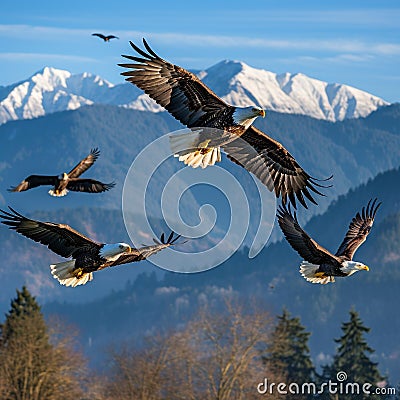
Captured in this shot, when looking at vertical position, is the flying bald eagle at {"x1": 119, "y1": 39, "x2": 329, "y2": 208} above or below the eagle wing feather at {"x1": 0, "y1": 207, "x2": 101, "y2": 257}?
above

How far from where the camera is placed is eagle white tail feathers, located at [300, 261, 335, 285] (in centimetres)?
1196

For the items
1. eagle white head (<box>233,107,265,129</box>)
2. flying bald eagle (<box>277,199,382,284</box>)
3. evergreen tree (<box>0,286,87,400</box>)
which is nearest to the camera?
flying bald eagle (<box>277,199,382,284</box>)

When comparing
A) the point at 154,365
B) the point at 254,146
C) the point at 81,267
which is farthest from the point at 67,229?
the point at 154,365

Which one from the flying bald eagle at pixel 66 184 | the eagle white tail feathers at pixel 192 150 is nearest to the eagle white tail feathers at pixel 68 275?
the eagle white tail feathers at pixel 192 150

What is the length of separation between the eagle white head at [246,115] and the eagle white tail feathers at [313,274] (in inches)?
73.4

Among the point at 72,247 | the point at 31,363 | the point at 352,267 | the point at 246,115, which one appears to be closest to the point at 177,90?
the point at 246,115

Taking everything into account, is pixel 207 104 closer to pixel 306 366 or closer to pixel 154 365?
pixel 154 365

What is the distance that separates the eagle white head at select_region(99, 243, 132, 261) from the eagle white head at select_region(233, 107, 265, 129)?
2467 mm

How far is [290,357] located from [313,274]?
46.1 metres

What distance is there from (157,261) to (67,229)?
3.87 ft

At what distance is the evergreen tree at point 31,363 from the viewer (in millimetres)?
45219

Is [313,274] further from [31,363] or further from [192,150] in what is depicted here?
[31,363]

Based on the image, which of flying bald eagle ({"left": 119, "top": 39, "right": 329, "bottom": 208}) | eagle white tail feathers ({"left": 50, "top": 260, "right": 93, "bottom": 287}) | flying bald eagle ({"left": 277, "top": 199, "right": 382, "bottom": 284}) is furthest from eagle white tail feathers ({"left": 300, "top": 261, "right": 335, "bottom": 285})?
Answer: eagle white tail feathers ({"left": 50, "top": 260, "right": 93, "bottom": 287})

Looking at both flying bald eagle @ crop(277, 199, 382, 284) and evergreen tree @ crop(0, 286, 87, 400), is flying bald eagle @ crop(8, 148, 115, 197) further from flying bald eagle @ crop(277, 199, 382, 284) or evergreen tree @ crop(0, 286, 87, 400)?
evergreen tree @ crop(0, 286, 87, 400)
